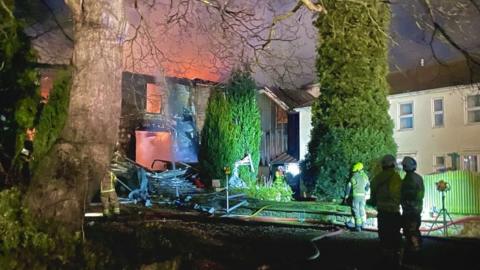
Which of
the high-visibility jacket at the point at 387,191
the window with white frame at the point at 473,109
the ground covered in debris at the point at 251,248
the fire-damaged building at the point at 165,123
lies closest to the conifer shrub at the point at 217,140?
the fire-damaged building at the point at 165,123

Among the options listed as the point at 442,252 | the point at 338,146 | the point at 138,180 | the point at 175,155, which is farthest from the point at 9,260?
the point at 175,155

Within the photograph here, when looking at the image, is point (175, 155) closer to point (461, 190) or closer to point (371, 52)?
point (371, 52)

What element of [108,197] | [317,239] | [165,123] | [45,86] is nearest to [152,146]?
[165,123]

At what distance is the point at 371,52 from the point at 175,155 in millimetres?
20837

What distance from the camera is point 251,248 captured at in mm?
9164

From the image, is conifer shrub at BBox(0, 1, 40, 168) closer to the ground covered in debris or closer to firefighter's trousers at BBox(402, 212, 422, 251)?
the ground covered in debris

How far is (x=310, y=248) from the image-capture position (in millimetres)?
9789

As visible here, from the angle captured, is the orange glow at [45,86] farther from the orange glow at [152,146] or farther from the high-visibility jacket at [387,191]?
the orange glow at [152,146]

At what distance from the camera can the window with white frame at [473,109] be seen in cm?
2441

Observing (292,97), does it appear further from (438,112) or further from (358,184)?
(358,184)

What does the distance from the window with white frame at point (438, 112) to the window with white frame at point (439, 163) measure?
5.11 ft

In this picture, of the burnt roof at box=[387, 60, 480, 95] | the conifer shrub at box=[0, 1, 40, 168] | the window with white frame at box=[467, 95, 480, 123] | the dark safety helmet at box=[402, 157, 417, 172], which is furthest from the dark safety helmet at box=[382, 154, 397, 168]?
the window with white frame at box=[467, 95, 480, 123]

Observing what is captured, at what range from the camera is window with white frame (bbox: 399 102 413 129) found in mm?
26594

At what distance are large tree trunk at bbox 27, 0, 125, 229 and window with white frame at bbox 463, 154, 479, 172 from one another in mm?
21154
